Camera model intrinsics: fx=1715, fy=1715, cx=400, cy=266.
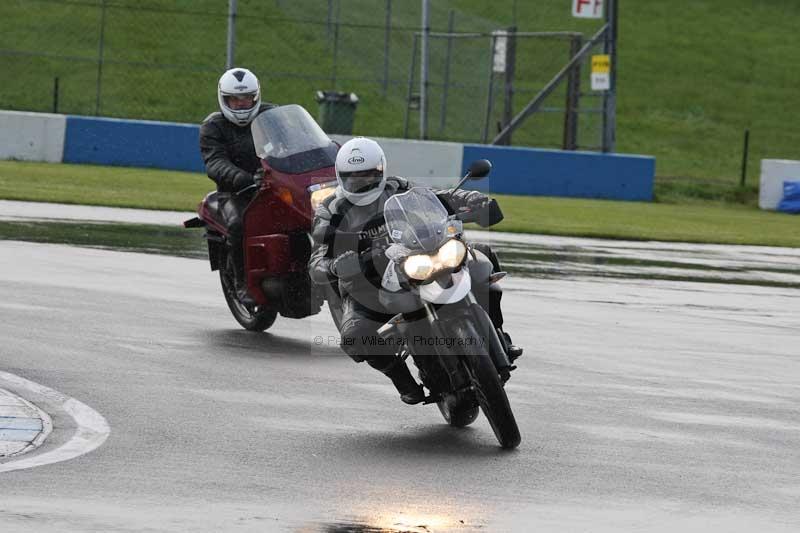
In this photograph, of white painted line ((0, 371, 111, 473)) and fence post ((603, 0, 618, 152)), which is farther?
fence post ((603, 0, 618, 152))

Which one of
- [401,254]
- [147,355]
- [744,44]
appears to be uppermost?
[744,44]

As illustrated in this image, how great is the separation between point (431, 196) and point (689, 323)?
5983mm

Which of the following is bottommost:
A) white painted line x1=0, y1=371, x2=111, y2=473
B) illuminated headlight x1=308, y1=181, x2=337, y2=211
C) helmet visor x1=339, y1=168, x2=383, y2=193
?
white painted line x1=0, y1=371, x2=111, y2=473

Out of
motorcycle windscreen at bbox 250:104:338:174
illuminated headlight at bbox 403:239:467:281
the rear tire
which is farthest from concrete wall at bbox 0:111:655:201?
the rear tire

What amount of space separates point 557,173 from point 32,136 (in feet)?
31.2

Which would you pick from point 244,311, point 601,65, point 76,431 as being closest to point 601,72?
point 601,65

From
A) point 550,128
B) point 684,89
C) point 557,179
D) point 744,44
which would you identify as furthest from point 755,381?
point 744,44

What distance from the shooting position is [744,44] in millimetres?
66625

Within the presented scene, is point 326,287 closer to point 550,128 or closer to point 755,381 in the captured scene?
point 755,381

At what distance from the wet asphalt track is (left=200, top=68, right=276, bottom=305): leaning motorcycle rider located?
69cm

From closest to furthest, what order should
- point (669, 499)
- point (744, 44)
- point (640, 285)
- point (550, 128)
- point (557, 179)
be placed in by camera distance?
1. point (669, 499)
2. point (640, 285)
3. point (557, 179)
4. point (550, 128)
5. point (744, 44)

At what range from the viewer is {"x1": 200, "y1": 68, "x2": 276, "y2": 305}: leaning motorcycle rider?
41.4ft

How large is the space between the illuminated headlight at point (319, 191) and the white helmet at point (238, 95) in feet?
4.09

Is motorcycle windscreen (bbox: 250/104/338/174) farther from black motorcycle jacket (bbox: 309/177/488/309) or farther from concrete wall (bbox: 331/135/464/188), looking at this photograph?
concrete wall (bbox: 331/135/464/188)
